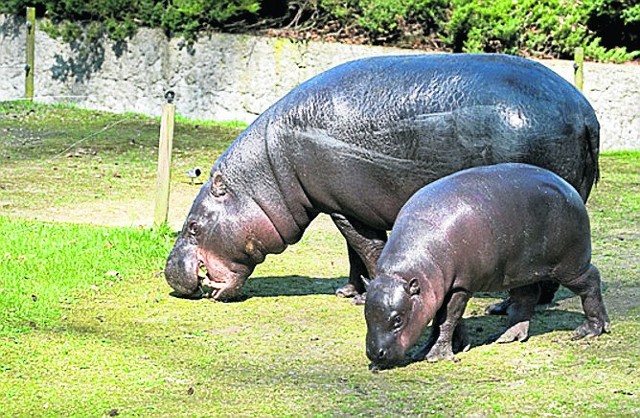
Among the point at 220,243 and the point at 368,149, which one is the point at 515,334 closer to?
the point at 368,149

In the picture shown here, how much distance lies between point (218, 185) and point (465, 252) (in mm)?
2436

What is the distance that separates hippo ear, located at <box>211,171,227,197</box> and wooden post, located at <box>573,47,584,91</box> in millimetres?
9781

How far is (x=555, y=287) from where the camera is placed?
325 inches

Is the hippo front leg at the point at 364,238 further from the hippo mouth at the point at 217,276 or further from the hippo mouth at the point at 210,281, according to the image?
the hippo mouth at the point at 210,281

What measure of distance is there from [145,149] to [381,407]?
35.0 feet

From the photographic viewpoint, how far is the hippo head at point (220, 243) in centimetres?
823

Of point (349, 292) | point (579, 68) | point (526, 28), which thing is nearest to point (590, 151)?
point (349, 292)

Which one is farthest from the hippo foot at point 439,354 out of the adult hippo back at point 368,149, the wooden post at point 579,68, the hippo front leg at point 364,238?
the wooden post at point 579,68

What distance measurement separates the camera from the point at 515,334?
7164 mm

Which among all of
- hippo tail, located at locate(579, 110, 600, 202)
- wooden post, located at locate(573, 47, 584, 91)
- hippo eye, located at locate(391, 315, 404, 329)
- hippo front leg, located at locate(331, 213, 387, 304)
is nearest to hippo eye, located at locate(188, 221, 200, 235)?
hippo front leg, located at locate(331, 213, 387, 304)

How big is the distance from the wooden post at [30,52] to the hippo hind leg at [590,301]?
15166mm

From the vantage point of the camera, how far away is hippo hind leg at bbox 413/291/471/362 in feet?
21.7

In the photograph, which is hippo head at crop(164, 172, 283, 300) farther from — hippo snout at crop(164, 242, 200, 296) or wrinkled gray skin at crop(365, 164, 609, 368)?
wrinkled gray skin at crop(365, 164, 609, 368)

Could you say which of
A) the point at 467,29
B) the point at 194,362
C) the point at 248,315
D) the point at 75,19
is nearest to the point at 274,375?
the point at 194,362
